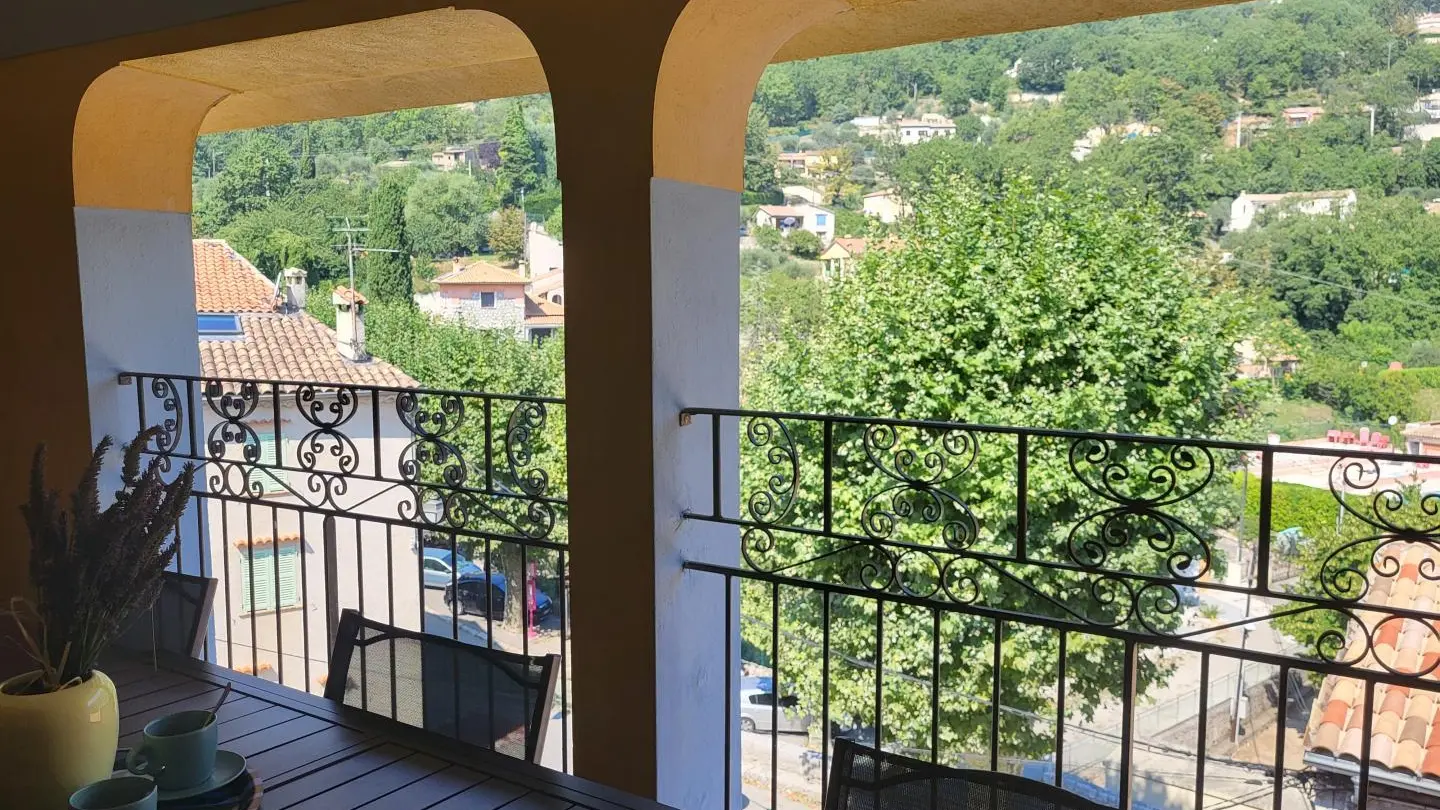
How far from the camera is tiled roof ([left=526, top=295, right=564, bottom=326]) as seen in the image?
77.2ft

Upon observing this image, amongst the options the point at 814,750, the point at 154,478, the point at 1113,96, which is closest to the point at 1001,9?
the point at 154,478

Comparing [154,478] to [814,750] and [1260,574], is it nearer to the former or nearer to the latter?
[1260,574]

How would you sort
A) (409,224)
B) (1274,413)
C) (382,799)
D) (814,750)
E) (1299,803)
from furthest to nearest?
1. (409,224)
2. (1274,413)
3. (814,750)
4. (1299,803)
5. (382,799)

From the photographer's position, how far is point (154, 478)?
1.16m

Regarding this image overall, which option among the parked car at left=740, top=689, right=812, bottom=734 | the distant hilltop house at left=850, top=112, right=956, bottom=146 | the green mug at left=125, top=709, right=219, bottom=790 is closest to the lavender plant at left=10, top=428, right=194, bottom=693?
the green mug at left=125, top=709, right=219, bottom=790

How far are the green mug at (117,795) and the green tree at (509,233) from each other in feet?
79.6

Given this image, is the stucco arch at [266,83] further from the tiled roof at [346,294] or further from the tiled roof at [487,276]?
the tiled roof at [346,294]

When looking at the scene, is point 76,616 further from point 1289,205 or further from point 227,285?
point 1289,205

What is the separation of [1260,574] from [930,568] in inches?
326

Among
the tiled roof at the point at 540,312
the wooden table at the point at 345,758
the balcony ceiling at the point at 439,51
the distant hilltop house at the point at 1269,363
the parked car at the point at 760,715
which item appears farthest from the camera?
the tiled roof at the point at 540,312

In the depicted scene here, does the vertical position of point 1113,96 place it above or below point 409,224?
above

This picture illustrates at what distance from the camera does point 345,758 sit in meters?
1.43

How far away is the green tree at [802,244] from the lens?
71.9 ft

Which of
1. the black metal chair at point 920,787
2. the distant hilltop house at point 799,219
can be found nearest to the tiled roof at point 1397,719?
the black metal chair at point 920,787
